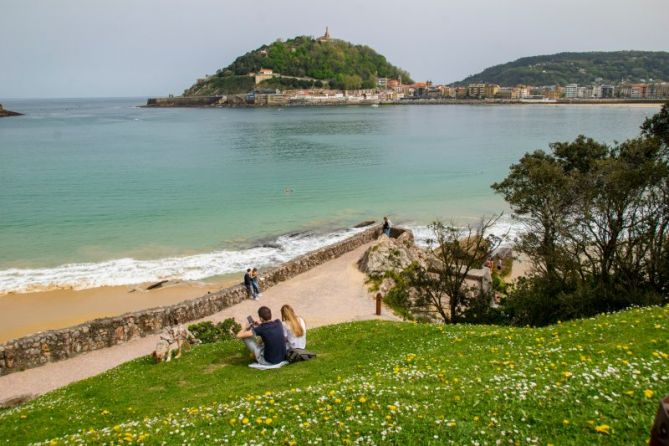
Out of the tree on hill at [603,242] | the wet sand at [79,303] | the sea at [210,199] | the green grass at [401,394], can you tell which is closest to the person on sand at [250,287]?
the wet sand at [79,303]

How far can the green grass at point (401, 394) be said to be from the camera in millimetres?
7129

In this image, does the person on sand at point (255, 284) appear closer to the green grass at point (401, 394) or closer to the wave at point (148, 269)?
the wave at point (148, 269)

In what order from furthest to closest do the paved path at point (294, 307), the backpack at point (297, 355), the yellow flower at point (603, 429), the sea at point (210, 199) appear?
the sea at point (210, 199), the paved path at point (294, 307), the backpack at point (297, 355), the yellow flower at point (603, 429)

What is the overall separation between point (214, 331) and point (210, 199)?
110ft

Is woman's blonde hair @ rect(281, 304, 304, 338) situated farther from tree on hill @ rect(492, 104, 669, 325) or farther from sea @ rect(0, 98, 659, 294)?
sea @ rect(0, 98, 659, 294)

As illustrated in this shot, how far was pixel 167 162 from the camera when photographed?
7450 centimetres

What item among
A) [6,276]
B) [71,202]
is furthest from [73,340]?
[71,202]

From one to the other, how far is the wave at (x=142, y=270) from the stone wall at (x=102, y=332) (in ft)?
24.4

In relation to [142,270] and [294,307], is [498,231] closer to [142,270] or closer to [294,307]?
[294,307]

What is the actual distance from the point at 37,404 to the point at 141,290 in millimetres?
15209

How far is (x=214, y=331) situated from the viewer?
58.0 ft

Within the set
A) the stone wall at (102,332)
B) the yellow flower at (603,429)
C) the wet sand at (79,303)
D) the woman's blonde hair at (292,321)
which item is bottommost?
the wet sand at (79,303)

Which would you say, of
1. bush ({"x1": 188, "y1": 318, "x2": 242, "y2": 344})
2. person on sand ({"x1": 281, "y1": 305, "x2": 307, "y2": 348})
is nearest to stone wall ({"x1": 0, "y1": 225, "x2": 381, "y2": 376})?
bush ({"x1": 188, "y1": 318, "x2": 242, "y2": 344})

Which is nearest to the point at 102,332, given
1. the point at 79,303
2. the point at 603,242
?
the point at 79,303
